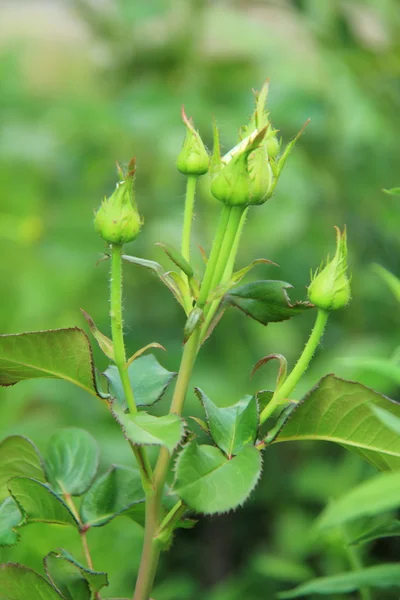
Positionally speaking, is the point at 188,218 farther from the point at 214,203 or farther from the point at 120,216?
the point at 214,203

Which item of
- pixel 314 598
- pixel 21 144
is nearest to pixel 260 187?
pixel 314 598

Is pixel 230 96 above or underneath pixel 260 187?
underneath

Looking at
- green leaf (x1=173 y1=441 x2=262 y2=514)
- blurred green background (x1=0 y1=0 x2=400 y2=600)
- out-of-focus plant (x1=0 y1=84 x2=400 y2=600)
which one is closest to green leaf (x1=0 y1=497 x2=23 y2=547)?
out-of-focus plant (x1=0 y1=84 x2=400 y2=600)

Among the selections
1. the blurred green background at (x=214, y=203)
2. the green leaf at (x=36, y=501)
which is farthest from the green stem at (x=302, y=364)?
the blurred green background at (x=214, y=203)

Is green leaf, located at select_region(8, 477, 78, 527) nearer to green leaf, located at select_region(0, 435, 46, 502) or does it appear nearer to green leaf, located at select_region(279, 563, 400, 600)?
green leaf, located at select_region(0, 435, 46, 502)

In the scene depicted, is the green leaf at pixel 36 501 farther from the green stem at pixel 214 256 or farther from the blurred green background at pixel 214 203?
the blurred green background at pixel 214 203

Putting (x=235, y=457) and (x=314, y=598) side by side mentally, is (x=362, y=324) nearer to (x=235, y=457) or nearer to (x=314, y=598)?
(x=314, y=598)
